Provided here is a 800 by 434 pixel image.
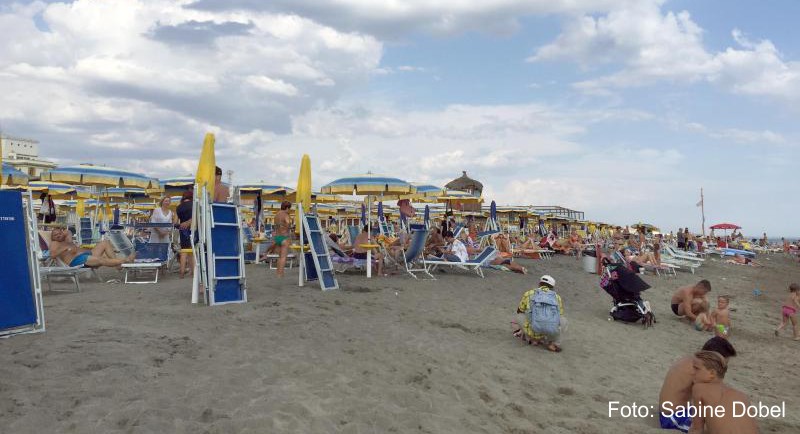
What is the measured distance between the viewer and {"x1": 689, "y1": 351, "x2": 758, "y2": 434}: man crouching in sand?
291 cm

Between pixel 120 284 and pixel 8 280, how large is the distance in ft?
12.7

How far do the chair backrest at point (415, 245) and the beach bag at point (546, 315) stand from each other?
4.12 m

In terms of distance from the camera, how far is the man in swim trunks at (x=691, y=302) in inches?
302

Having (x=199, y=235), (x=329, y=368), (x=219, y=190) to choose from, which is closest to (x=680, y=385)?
(x=329, y=368)

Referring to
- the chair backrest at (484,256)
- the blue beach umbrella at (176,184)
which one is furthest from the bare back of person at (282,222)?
the blue beach umbrella at (176,184)

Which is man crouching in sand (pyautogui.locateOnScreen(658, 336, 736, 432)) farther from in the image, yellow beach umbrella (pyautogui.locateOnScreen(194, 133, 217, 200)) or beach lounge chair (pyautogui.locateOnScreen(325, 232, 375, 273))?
beach lounge chair (pyautogui.locateOnScreen(325, 232, 375, 273))

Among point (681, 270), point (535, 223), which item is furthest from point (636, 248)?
point (535, 223)

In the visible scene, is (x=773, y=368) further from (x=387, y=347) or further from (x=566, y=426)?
(x=387, y=347)

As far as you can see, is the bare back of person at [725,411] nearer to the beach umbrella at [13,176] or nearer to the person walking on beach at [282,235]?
the person walking on beach at [282,235]

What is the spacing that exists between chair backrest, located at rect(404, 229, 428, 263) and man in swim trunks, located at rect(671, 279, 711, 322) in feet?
13.6

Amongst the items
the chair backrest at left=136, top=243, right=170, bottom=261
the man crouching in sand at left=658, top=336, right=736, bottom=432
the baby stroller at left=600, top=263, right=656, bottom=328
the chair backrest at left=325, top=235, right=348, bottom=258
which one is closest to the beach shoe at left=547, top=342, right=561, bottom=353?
the man crouching in sand at left=658, top=336, right=736, bottom=432

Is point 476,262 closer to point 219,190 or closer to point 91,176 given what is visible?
point 219,190

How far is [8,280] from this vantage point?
404 cm

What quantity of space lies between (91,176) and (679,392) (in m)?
10.5
